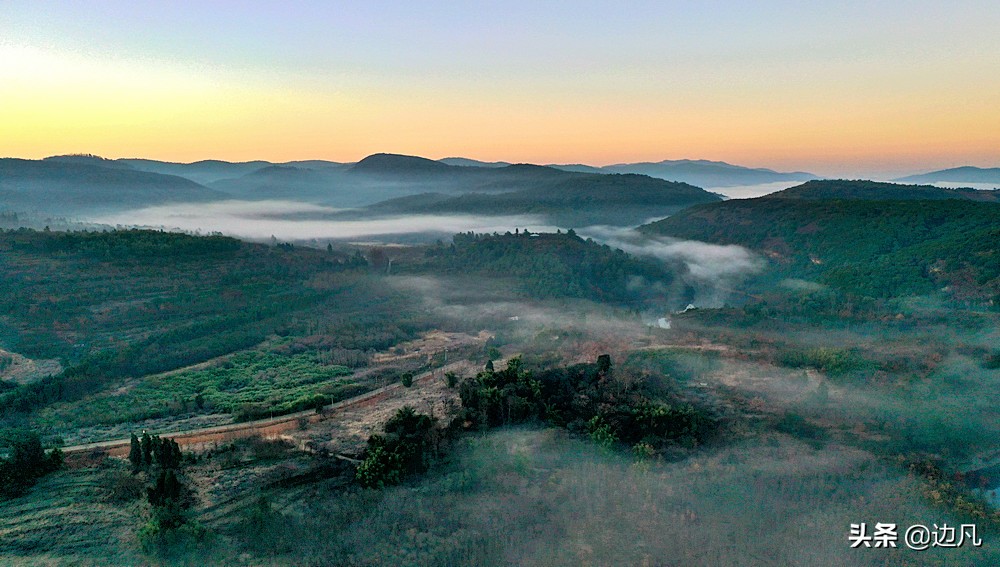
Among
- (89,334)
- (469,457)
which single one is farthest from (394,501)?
(89,334)

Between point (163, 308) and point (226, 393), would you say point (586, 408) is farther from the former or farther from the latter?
point (163, 308)

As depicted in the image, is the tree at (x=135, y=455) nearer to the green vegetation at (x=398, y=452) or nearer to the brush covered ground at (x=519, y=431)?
the brush covered ground at (x=519, y=431)

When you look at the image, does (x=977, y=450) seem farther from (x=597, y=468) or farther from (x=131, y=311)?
(x=131, y=311)

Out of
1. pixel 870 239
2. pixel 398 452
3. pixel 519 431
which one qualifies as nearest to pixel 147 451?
pixel 398 452

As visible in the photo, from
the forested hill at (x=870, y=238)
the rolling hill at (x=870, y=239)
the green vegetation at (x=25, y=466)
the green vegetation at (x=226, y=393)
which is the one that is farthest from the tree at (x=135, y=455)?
the forested hill at (x=870, y=238)

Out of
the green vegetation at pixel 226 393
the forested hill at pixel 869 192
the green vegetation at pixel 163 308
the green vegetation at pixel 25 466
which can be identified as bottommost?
the green vegetation at pixel 226 393

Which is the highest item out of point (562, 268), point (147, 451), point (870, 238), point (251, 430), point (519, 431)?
point (870, 238)

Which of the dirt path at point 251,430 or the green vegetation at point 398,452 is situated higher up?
the green vegetation at point 398,452

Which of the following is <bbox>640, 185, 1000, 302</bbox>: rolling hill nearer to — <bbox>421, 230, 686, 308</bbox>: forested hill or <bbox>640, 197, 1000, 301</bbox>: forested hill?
<bbox>640, 197, 1000, 301</bbox>: forested hill
